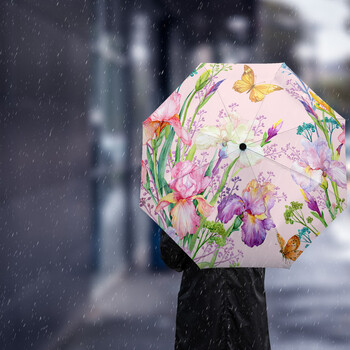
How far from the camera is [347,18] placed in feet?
42.5

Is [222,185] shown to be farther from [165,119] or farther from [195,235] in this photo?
[165,119]

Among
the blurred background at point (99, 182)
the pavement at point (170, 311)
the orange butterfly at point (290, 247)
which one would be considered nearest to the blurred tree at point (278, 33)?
the blurred background at point (99, 182)

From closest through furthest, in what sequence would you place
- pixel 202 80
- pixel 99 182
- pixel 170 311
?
pixel 202 80
pixel 170 311
pixel 99 182

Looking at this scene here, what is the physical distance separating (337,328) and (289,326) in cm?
39

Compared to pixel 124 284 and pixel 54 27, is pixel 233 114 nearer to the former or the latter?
pixel 54 27

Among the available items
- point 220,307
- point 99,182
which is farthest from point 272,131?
point 99,182

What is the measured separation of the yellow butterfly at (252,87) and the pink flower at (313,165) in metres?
0.22

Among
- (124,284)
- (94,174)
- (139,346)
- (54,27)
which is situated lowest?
(124,284)

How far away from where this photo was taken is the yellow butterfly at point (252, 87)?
228 cm

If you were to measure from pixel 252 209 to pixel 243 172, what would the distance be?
0.46 ft

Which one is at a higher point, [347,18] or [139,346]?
[347,18]

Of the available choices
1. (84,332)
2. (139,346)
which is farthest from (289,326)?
(84,332)

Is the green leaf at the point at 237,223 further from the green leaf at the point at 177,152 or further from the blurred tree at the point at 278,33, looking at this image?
the blurred tree at the point at 278,33

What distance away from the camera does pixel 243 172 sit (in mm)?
2221
